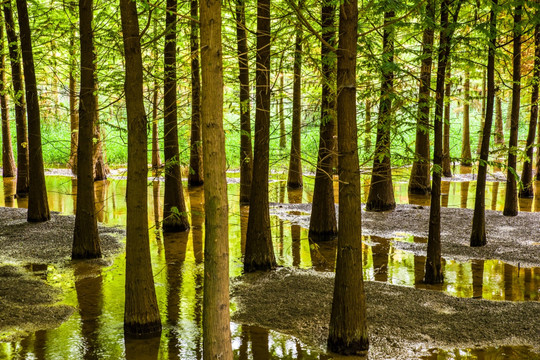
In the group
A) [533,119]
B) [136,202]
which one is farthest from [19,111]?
[533,119]

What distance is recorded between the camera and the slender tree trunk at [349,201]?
761 centimetres

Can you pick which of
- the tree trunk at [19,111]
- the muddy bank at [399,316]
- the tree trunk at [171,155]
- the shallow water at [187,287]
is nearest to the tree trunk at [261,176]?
the shallow water at [187,287]

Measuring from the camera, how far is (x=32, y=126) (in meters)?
15.5

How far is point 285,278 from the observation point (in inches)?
451

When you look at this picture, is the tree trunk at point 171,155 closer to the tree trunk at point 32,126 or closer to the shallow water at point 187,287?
the shallow water at point 187,287

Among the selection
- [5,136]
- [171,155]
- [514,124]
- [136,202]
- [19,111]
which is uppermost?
[19,111]

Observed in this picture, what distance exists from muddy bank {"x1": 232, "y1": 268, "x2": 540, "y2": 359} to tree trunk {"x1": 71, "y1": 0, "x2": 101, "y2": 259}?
410 cm

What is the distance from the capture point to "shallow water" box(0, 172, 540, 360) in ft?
26.2

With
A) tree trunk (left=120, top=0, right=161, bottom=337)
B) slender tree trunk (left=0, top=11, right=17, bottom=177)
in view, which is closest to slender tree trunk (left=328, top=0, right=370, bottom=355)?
tree trunk (left=120, top=0, right=161, bottom=337)

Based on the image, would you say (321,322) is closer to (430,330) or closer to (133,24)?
(430,330)

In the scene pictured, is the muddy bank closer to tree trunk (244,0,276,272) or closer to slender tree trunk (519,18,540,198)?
tree trunk (244,0,276,272)

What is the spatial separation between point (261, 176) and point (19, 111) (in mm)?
12374

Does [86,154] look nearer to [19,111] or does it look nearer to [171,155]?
[171,155]

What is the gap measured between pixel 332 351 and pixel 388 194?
39.1 feet
